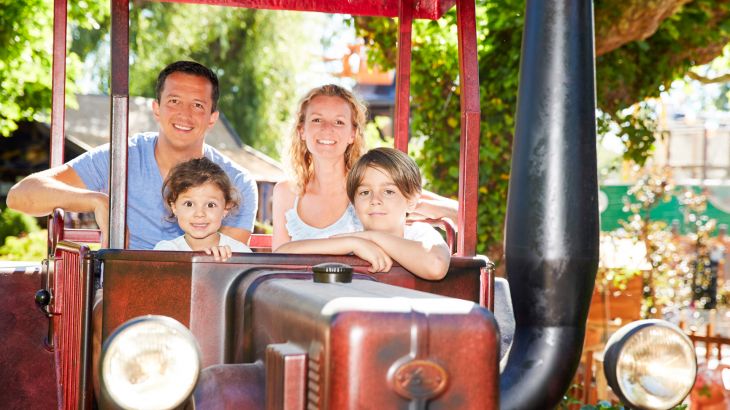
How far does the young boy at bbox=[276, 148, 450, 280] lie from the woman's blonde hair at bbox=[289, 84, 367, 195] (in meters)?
0.71

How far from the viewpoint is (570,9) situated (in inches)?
70.6

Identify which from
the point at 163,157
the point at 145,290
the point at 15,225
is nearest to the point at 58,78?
the point at 163,157

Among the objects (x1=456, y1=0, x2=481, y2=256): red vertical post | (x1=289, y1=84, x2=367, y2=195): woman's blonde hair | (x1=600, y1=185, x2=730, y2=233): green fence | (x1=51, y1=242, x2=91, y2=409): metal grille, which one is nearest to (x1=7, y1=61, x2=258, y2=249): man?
(x1=289, y1=84, x2=367, y2=195): woman's blonde hair

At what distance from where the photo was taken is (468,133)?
9.84 feet

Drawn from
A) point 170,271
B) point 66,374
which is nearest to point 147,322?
point 170,271

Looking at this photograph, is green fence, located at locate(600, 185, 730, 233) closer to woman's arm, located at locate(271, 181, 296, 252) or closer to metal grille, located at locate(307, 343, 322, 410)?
woman's arm, located at locate(271, 181, 296, 252)

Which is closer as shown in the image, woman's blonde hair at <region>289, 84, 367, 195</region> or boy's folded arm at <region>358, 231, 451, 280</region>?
boy's folded arm at <region>358, 231, 451, 280</region>

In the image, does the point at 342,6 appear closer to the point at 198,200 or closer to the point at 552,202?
the point at 198,200

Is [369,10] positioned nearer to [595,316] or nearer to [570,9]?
[570,9]

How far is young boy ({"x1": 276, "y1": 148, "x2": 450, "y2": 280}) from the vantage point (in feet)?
8.45

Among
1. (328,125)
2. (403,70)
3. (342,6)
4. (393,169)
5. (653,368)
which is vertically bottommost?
(653,368)

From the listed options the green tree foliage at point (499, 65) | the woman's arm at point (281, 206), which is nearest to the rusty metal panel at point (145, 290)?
the woman's arm at point (281, 206)

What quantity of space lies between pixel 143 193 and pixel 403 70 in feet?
3.94

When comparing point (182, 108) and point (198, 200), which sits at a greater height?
point (182, 108)
